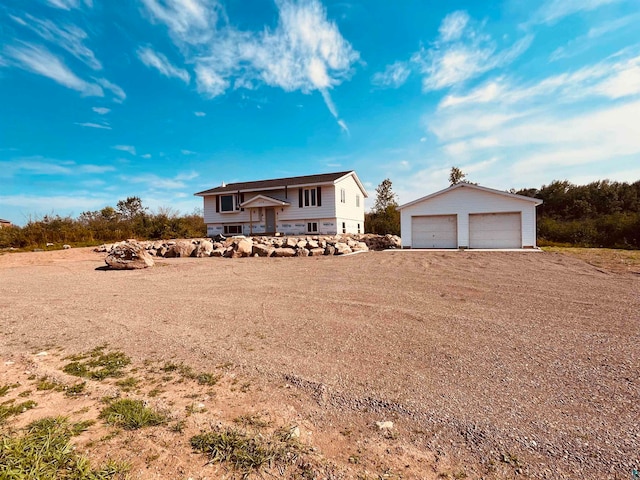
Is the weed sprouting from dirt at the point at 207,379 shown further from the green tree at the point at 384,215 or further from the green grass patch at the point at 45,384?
the green tree at the point at 384,215

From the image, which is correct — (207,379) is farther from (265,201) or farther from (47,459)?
(265,201)

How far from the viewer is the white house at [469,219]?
16.7m

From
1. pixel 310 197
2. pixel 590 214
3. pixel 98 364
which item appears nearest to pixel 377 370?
pixel 98 364

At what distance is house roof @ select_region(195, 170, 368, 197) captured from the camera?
81.4 ft

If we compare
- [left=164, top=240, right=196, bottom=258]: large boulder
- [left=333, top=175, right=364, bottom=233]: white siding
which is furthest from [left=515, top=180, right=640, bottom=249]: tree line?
[left=164, top=240, right=196, bottom=258]: large boulder

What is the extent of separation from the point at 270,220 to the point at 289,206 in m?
2.21

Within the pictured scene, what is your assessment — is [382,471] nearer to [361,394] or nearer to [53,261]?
[361,394]

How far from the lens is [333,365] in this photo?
11.0 ft

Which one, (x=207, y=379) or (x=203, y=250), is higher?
(x=203, y=250)

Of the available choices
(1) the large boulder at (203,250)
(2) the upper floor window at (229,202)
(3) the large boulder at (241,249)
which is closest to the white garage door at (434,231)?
(3) the large boulder at (241,249)

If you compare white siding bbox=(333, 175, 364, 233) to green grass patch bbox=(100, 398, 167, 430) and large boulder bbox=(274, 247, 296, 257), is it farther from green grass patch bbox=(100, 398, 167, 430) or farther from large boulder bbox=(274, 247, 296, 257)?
green grass patch bbox=(100, 398, 167, 430)

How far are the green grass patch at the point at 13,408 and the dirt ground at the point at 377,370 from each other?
0.08 m

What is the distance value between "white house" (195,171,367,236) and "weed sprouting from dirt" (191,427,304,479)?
22.0m

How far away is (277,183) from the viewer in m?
26.7
